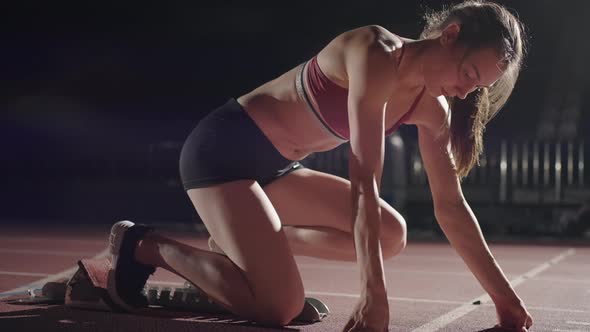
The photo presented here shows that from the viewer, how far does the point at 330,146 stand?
3.03 m

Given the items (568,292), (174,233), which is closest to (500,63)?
(568,292)

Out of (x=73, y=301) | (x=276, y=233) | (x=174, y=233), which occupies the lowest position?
(x=174, y=233)

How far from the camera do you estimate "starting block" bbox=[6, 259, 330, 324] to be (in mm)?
3127

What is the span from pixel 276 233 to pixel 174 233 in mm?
6554

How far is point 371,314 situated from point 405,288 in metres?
2.12

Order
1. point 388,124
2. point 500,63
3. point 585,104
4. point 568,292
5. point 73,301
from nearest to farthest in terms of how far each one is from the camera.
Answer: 1. point 500,63
2. point 388,124
3. point 73,301
4. point 568,292
5. point 585,104

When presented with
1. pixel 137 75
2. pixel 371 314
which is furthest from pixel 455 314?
pixel 137 75

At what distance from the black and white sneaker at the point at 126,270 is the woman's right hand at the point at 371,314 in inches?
41.5

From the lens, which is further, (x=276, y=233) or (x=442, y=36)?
(x=276, y=233)

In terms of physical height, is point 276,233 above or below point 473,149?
below

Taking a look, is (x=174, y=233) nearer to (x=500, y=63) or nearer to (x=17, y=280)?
(x=17, y=280)

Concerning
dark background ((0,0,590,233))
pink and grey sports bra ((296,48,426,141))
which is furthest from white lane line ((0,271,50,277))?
dark background ((0,0,590,233))

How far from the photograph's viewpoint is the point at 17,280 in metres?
4.38

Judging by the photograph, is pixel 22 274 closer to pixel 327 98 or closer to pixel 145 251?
pixel 145 251
